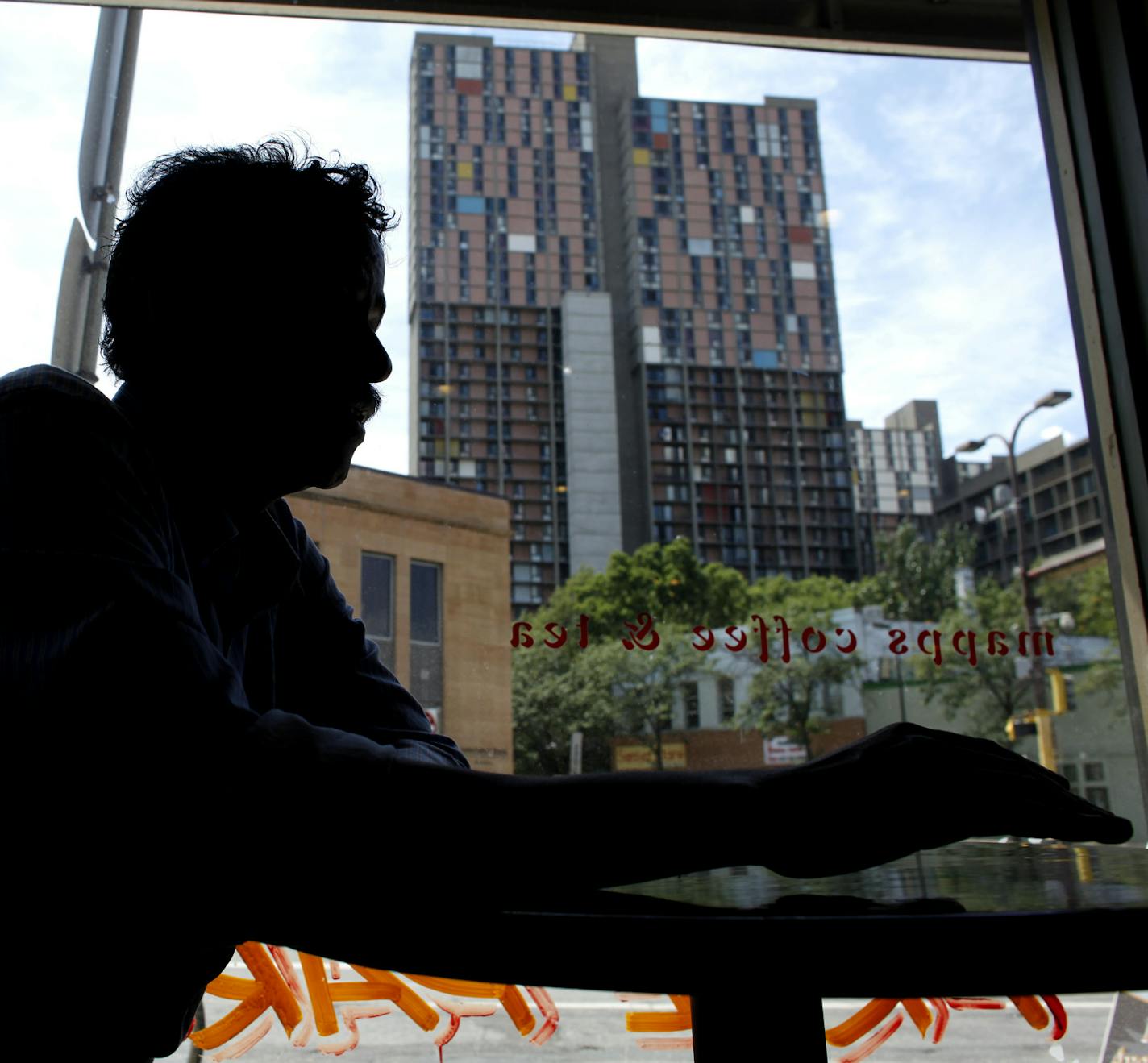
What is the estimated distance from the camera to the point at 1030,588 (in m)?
3.32

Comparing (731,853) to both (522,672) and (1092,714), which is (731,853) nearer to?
(522,672)

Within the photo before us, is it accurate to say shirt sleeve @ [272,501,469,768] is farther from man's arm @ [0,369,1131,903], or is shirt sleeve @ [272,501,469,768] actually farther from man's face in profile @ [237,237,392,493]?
man's arm @ [0,369,1131,903]

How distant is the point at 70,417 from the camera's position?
46cm

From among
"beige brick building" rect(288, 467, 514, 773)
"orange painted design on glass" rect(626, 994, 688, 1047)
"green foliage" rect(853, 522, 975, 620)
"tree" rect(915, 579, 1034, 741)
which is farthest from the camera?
"green foliage" rect(853, 522, 975, 620)

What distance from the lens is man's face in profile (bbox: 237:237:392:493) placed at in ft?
2.09

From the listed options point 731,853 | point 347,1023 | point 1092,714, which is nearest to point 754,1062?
point 731,853

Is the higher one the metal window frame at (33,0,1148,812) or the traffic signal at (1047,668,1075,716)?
the metal window frame at (33,0,1148,812)

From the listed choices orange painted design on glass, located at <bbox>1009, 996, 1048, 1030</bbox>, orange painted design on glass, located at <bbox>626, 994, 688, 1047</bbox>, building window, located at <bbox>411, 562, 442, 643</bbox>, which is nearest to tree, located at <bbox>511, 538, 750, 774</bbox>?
building window, located at <bbox>411, 562, 442, 643</bbox>

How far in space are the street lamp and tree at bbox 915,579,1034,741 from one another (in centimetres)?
3

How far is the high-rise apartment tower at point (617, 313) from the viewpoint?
2805 mm

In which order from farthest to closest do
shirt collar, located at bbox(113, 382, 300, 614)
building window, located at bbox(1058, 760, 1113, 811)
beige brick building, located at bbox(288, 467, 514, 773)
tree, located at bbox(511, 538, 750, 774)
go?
1. tree, located at bbox(511, 538, 750, 774)
2. beige brick building, located at bbox(288, 467, 514, 773)
3. building window, located at bbox(1058, 760, 1113, 811)
4. shirt collar, located at bbox(113, 382, 300, 614)

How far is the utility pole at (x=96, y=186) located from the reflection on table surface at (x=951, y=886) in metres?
1.72

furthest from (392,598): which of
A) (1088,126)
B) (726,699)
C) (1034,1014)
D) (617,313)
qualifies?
(1088,126)

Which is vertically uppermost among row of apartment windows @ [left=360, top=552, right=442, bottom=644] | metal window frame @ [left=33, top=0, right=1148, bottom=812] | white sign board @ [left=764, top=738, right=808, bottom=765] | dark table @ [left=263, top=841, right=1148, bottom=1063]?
metal window frame @ [left=33, top=0, right=1148, bottom=812]
